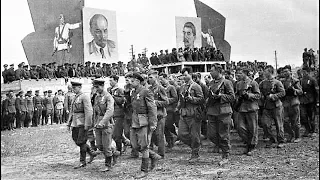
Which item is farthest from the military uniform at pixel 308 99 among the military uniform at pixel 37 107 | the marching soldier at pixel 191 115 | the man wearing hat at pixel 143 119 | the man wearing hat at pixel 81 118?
the military uniform at pixel 37 107

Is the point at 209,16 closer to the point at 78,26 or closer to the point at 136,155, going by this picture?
the point at 78,26

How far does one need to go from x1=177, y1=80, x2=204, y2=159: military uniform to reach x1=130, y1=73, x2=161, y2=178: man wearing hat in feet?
3.91

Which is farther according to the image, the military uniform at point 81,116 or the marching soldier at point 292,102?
the marching soldier at point 292,102

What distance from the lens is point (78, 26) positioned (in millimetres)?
26453

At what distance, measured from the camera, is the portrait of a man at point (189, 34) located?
104 feet

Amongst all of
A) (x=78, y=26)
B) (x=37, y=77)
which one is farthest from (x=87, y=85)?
(x=78, y=26)

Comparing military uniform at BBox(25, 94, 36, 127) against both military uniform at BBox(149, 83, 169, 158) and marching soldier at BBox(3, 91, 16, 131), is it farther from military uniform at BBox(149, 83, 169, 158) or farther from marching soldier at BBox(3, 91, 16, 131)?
military uniform at BBox(149, 83, 169, 158)

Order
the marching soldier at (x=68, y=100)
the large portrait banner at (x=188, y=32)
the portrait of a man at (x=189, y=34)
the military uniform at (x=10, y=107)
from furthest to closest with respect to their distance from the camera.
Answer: the portrait of a man at (x=189, y=34)
the large portrait banner at (x=188, y=32)
the military uniform at (x=10, y=107)
the marching soldier at (x=68, y=100)

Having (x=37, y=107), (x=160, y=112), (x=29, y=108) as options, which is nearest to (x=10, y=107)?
(x=29, y=108)

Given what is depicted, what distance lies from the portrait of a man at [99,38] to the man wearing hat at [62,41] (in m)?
1.20

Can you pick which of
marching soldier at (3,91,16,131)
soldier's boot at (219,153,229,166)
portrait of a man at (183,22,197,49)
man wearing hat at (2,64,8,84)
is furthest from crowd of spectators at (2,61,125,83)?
soldier's boot at (219,153,229,166)

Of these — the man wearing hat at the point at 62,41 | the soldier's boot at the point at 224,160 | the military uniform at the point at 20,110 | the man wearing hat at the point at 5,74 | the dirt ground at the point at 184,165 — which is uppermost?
the man wearing hat at the point at 62,41

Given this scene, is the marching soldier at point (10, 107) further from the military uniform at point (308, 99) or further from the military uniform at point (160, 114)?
the military uniform at point (308, 99)

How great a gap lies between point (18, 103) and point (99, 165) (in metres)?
9.95
